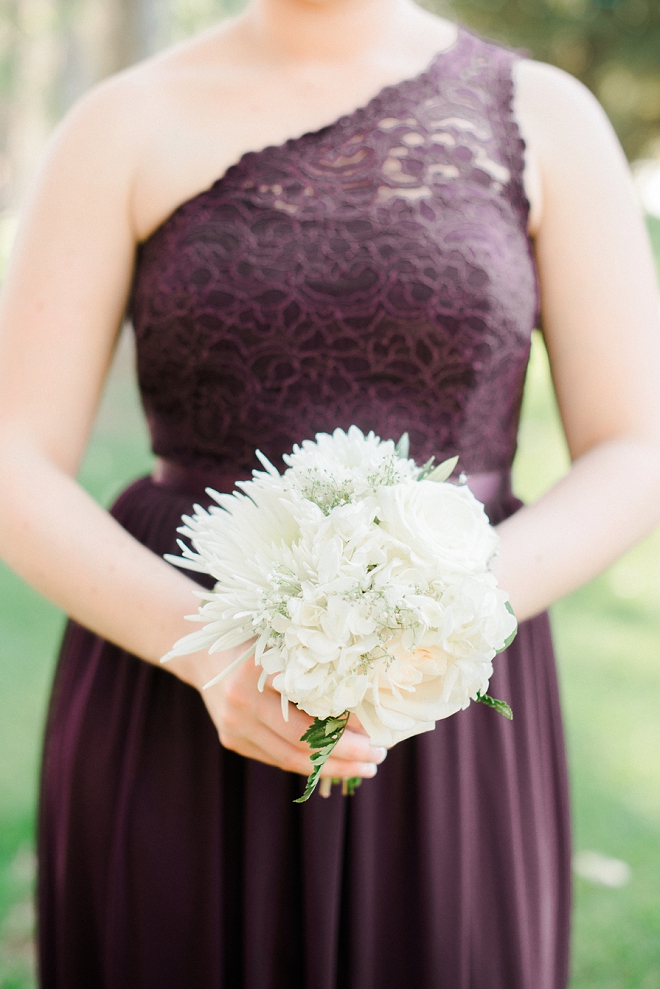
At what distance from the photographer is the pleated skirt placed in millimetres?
1479

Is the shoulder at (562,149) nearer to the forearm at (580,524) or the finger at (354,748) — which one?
the forearm at (580,524)

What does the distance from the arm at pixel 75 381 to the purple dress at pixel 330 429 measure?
0.10 meters

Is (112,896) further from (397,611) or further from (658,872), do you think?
(658,872)

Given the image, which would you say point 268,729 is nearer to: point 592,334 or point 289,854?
point 289,854

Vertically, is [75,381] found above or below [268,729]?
above

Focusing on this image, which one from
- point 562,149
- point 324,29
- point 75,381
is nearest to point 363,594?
point 75,381

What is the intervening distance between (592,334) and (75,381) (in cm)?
82

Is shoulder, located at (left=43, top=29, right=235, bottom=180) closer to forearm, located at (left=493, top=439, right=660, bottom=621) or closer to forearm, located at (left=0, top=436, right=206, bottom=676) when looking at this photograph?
forearm, located at (left=0, top=436, right=206, bottom=676)

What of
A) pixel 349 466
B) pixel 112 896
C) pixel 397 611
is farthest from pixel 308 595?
pixel 112 896

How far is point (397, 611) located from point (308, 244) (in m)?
0.71

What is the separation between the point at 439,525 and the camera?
1020mm

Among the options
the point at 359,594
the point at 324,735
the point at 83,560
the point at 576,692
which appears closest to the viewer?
the point at 359,594

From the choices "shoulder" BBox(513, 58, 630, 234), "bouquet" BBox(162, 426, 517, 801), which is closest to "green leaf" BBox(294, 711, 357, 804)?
"bouquet" BBox(162, 426, 517, 801)

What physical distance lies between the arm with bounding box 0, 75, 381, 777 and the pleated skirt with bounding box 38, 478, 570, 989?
0.23 metres
